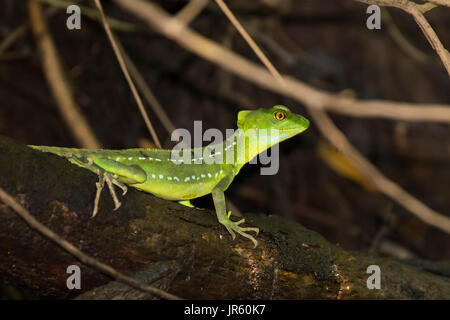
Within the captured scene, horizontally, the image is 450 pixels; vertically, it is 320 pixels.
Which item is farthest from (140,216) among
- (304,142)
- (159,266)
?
(304,142)

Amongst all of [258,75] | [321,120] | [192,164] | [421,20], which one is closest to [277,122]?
[192,164]

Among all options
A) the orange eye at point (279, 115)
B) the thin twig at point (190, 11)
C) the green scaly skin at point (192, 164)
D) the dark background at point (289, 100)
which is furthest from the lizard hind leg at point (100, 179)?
the dark background at point (289, 100)

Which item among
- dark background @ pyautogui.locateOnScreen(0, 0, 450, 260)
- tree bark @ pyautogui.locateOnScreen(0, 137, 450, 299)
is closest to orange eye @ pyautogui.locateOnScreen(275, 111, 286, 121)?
tree bark @ pyautogui.locateOnScreen(0, 137, 450, 299)

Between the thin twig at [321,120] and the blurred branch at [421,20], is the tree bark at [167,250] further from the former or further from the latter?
the blurred branch at [421,20]

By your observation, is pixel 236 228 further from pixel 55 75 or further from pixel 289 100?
pixel 289 100

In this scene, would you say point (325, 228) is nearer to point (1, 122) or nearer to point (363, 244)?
point (363, 244)
